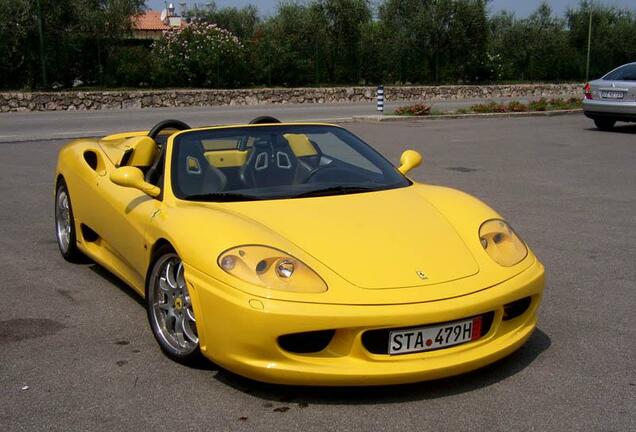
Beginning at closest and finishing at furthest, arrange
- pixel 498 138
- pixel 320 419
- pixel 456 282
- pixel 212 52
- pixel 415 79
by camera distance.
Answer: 1. pixel 320 419
2. pixel 456 282
3. pixel 498 138
4. pixel 212 52
5. pixel 415 79

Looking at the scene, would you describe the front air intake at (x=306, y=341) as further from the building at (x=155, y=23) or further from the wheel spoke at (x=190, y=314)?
the building at (x=155, y=23)

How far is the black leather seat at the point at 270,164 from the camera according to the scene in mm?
4804

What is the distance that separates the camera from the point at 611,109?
1791 cm

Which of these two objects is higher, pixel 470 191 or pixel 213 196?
pixel 213 196

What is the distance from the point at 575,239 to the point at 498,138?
10199 mm

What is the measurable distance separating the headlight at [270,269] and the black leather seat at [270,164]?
3.36 ft

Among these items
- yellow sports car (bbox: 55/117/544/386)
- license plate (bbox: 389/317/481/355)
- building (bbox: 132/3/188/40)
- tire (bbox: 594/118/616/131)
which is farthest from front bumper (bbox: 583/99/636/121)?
building (bbox: 132/3/188/40)

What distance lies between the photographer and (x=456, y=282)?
377 centimetres

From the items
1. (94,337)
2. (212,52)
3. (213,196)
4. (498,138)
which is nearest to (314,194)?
(213,196)

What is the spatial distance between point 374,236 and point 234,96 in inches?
1098

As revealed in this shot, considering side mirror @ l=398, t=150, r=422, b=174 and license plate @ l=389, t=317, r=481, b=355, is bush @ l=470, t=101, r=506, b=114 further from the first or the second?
license plate @ l=389, t=317, r=481, b=355

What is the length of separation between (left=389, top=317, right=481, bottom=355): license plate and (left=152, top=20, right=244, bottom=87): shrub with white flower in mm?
29797

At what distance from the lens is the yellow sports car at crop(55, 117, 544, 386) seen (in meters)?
3.54

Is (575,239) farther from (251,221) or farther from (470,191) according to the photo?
Answer: (251,221)
